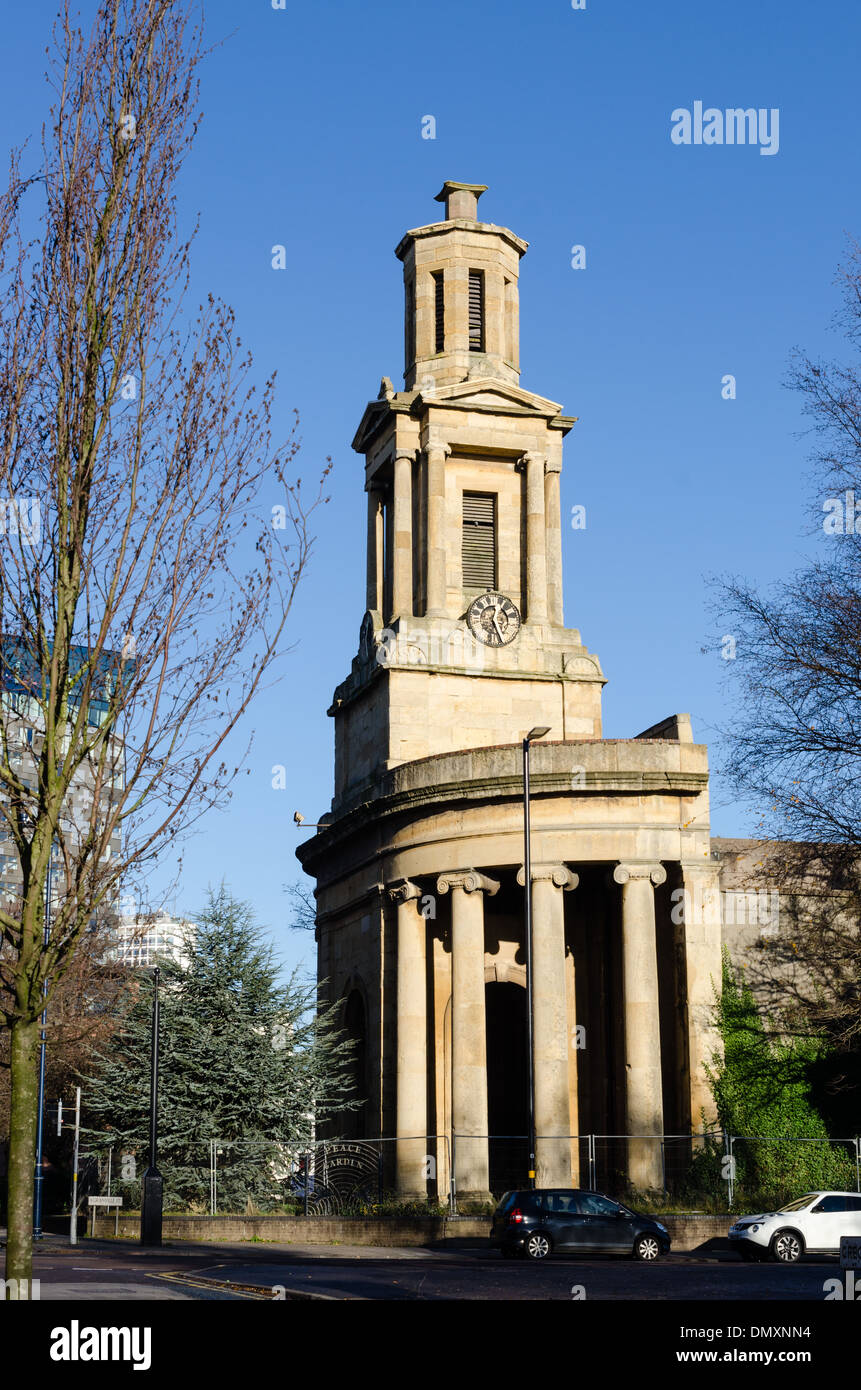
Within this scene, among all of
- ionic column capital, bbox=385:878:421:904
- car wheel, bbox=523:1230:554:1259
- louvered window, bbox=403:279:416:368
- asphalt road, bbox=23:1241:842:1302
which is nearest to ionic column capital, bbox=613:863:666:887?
ionic column capital, bbox=385:878:421:904

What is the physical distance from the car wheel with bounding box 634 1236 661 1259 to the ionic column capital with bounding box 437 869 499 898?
36.1 feet

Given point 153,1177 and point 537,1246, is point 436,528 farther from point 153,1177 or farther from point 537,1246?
point 537,1246

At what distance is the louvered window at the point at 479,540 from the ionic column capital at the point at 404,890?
31.7 feet

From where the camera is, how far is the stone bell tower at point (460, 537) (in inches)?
1674

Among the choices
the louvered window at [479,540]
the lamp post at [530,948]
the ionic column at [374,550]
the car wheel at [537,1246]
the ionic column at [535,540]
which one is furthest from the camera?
the ionic column at [374,550]

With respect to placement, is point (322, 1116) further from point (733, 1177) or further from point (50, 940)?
→ point (50, 940)

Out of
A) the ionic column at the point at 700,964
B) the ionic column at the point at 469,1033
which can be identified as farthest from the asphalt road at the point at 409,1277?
the ionic column at the point at 700,964

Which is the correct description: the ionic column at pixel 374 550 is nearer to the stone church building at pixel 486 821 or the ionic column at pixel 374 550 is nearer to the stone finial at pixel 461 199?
the stone church building at pixel 486 821

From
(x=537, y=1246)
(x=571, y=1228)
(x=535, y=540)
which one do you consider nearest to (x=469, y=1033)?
(x=571, y=1228)

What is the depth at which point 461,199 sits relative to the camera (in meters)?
47.3

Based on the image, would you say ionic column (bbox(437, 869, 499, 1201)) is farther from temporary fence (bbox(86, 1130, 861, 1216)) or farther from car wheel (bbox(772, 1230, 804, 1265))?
car wheel (bbox(772, 1230, 804, 1265))

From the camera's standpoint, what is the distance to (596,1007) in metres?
39.2
